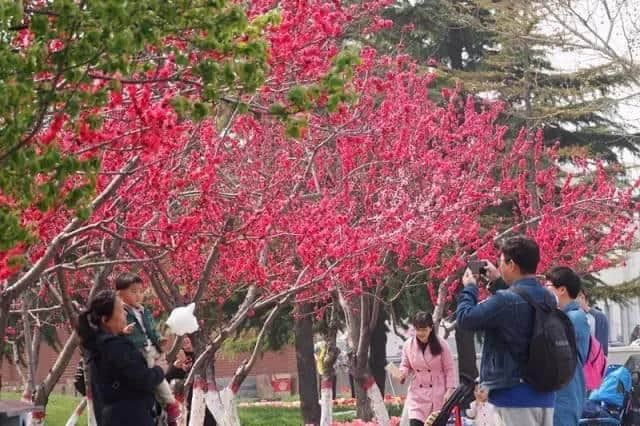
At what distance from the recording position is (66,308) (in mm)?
10117

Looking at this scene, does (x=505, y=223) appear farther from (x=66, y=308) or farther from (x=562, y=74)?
(x=66, y=308)

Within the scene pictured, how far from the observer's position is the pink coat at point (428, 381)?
36.4 feet

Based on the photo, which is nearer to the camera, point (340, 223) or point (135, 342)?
point (135, 342)

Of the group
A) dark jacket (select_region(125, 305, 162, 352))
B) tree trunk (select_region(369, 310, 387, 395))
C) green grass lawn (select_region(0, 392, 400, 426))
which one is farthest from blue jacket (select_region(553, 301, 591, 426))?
tree trunk (select_region(369, 310, 387, 395))

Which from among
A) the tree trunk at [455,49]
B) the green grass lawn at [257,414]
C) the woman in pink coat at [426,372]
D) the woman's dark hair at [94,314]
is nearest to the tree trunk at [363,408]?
the green grass lawn at [257,414]

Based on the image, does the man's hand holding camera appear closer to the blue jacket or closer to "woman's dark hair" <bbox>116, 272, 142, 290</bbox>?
the blue jacket

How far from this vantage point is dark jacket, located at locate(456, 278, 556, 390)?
23.6ft

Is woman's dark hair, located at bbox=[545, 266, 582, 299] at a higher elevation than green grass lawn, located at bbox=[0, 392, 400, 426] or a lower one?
higher

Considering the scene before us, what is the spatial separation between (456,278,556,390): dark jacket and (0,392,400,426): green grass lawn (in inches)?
650

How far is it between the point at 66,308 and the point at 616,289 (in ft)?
58.4

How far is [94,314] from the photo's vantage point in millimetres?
7281

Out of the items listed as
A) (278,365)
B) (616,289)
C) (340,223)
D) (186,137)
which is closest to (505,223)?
(616,289)

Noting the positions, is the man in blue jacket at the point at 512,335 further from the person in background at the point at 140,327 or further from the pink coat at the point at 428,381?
the pink coat at the point at 428,381

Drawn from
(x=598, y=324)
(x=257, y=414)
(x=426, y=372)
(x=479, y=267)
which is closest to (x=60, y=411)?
(x=257, y=414)
